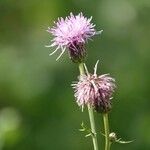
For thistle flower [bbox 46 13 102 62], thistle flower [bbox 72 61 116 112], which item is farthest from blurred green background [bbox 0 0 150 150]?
thistle flower [bbox 72 61 116 112]

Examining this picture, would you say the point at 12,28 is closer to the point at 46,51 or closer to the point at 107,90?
the point at 46,51

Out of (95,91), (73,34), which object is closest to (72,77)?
(73,34)

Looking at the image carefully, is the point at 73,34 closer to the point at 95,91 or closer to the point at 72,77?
the point at 95,91

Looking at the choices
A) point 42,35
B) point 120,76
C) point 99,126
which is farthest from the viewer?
point 42,35

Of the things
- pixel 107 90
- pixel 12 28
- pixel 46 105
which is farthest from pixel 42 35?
pixel 107 90

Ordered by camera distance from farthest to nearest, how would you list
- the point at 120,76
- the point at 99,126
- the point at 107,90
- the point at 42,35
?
the point at 42,35, the point at 120,76, the point at 99,126, the point at 107,90

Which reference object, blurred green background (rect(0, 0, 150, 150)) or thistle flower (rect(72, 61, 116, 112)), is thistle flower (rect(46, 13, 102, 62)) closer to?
thistle flower (rect(72, 61, 116, 112))
